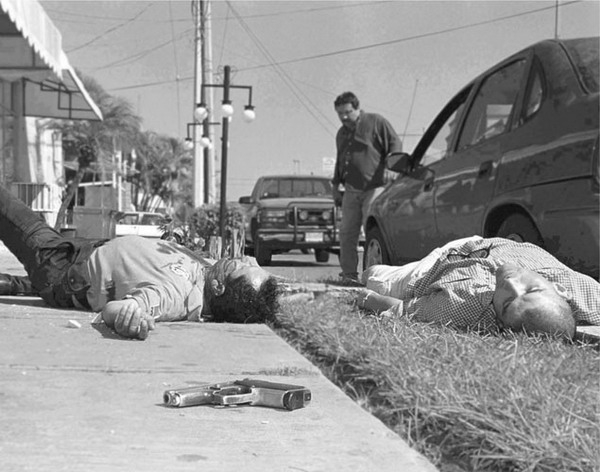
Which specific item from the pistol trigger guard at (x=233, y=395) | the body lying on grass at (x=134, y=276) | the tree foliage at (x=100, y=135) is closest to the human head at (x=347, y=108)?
the body lying on grass at (x=134, y=276)

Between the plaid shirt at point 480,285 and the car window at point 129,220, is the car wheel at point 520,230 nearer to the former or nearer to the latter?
the plaid shirt at point 480,285

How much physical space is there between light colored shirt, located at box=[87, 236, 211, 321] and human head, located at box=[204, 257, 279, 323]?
92mm

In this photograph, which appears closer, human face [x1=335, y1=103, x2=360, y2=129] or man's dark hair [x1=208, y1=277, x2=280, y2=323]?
man's dark hair [x1=208, y1=277, x2=280, y2=323]

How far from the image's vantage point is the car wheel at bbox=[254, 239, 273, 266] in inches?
511

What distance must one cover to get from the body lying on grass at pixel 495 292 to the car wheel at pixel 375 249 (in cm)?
214

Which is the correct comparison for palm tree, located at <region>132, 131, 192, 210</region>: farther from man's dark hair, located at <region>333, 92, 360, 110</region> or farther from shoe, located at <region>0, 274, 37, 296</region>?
shoe, located at <region>0, 274, 37, 296</region>

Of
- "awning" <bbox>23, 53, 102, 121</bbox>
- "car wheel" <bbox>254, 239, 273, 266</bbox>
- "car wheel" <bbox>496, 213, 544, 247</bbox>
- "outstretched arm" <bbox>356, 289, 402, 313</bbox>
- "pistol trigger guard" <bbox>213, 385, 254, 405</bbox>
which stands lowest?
"car wheel" <bbox>254, 239, 273, 266</bbox>

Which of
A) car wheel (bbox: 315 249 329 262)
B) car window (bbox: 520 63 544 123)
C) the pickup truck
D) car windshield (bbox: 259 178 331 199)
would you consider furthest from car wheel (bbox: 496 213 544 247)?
car wheel (bbox: 315 249 329 262)

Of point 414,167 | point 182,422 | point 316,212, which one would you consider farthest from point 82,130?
point 182,422

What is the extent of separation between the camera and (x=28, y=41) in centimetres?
1016

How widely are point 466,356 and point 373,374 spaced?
14.6 inches

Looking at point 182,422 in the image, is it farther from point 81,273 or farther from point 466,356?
point 81,273

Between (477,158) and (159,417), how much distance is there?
3572mm

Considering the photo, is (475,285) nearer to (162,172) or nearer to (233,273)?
(233,273)
